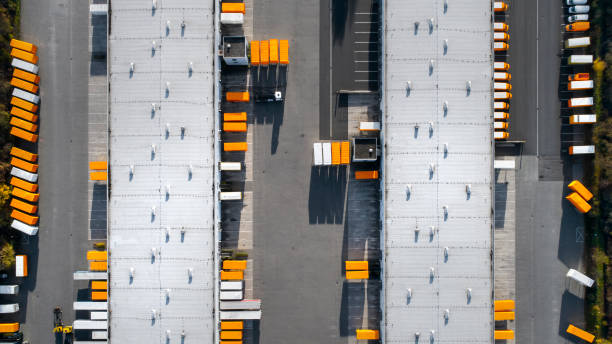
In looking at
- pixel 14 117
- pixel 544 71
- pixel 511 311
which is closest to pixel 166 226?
pixel 14 117

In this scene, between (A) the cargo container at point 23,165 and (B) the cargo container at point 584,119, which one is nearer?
(B) the cargo container at point 584,119

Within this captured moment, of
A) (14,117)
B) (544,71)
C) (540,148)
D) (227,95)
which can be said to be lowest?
(540,148)

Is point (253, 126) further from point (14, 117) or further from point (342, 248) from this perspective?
point (14, 117)

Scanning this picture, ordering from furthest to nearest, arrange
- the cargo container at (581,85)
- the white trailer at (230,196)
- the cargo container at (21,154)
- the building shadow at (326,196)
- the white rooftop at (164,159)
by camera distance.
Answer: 1. the building shadow at (326,196)
2. the cargo container at (21,154)
3. the cargo container at (581,85)
4. the white trailer at (230,196)
5. the white rooftop at (164,159)

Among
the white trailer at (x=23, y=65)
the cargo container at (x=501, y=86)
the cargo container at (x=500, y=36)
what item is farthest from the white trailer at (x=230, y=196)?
the cargo container at (x=500, y=36)

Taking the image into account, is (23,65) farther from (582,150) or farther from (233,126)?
(582,150)

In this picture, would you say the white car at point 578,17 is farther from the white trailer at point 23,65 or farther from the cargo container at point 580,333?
the white trailer at point 23,65

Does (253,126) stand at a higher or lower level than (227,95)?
lower
